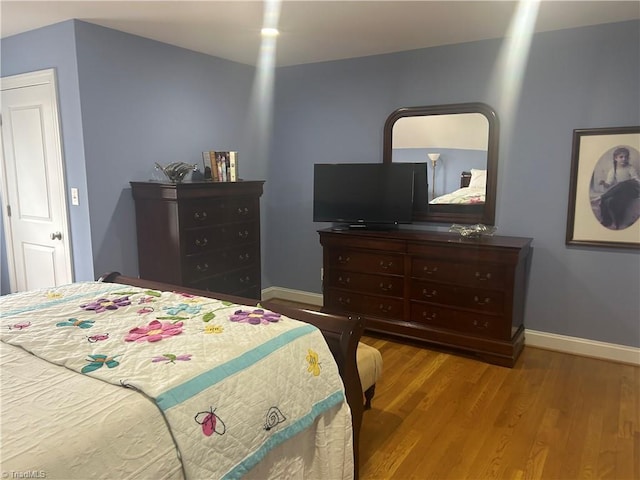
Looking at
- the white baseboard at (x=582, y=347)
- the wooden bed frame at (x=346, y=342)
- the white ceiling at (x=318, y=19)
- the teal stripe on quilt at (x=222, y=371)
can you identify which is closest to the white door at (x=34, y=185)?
the white ceiling at (x=318, y=19)

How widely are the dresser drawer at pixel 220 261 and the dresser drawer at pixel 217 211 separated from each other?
236mm

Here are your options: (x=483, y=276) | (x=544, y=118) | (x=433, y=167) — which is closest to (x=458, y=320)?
(x=483, y=276)

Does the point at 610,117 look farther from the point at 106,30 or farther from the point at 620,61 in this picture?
the point at 106,30

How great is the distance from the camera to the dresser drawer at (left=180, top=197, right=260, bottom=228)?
3293 millimetres

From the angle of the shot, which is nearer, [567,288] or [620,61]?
[620,61]

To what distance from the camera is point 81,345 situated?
148 cm

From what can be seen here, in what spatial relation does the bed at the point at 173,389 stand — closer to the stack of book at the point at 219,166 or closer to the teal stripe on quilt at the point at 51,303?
the teal stripe on quilt at the point at 51,303

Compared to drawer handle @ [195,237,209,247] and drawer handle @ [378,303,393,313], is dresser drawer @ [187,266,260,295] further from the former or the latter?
drawer handle @ [378,303,393,313]

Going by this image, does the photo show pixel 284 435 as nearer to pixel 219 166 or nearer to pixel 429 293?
pixel 429 293

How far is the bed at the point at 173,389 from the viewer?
3.54 feet

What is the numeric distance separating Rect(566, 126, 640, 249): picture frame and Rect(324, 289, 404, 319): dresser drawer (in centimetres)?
137

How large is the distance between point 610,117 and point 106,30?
11.7ft

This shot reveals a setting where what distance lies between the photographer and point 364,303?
3.84 metres

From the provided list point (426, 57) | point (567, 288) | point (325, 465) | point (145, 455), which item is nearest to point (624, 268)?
point (567, 288)
